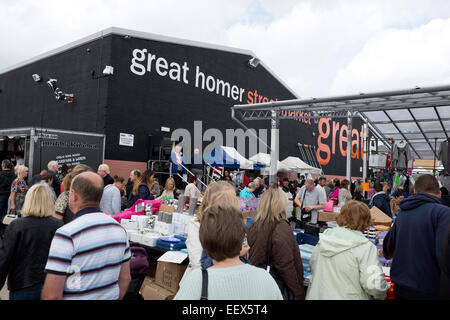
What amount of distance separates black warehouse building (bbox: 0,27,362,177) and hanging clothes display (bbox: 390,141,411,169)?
826 centimetres

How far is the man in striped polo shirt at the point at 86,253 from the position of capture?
5.94 feet

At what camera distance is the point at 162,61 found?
→ 14.6 meters

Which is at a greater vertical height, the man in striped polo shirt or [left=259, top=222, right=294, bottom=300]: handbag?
the man in striped polo shirt

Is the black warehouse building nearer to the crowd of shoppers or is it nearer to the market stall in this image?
the market stall

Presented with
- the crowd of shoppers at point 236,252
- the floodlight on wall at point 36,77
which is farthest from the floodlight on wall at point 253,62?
the crowd of shoppers at point 236,252

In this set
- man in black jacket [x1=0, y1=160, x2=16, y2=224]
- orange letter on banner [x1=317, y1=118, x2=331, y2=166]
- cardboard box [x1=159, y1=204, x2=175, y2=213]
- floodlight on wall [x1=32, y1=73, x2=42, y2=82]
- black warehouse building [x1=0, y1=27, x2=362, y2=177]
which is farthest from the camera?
orange letter on banner [x1=317, y1=118, x2=331, y2=166]

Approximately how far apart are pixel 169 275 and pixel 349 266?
197cm

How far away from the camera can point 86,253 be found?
6.16 feet

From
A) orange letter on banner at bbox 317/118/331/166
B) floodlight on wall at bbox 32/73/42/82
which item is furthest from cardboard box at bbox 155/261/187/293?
orange letter on banner at bbox 317/118/331/166

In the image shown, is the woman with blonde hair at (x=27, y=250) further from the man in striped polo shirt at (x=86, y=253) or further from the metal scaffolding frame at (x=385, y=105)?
the metal scaffolding frame at (x=385, y=105)

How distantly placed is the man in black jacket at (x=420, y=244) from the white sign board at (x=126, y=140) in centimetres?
1196

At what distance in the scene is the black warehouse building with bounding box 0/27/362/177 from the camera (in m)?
13.1

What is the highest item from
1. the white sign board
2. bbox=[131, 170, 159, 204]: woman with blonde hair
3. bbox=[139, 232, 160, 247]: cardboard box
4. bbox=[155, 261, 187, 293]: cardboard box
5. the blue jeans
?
the white sign board

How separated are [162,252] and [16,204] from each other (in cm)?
393
